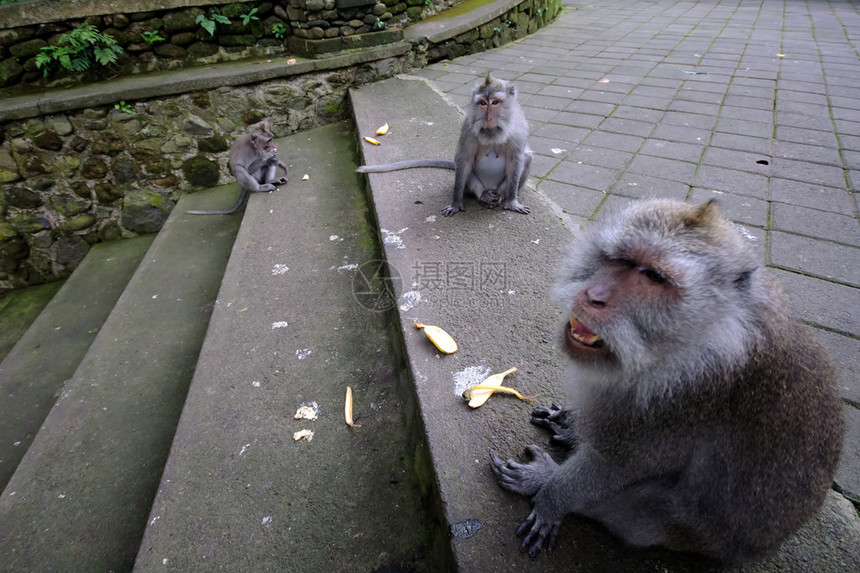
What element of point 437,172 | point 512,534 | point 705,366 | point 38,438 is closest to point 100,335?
point 38,438

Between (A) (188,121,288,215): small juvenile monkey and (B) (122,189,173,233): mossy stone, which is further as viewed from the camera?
(B) (122,189,173,233): mossy stone

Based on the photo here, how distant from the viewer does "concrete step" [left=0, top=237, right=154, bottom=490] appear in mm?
3043

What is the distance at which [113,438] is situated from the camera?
8.11 feet

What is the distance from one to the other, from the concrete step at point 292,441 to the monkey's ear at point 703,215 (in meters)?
1.36

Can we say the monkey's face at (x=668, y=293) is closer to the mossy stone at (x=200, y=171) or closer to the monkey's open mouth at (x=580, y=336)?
the monkey's open mouth at (x=580, y=336)

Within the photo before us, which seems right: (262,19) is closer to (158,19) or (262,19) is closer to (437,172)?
(158,19)

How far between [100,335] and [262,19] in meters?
4.01

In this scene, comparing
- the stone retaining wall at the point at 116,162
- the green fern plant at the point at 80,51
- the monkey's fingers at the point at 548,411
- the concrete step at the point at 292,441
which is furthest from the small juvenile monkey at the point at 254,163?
the monkey's fingers at the point at 548,411

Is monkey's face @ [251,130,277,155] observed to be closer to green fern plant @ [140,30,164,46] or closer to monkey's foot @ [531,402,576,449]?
green fern plant @ [140,30,164,46]

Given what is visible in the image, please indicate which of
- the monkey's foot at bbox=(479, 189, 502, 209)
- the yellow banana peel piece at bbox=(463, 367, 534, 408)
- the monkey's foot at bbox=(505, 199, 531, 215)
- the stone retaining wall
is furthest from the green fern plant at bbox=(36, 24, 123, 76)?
the yellow banana peel piece at bbox=(463, 367, 534, 408)

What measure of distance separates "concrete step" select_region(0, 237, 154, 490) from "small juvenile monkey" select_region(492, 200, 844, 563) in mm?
3443

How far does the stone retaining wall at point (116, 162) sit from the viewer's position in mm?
4457

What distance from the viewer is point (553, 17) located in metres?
9.40

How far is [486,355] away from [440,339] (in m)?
0.24
